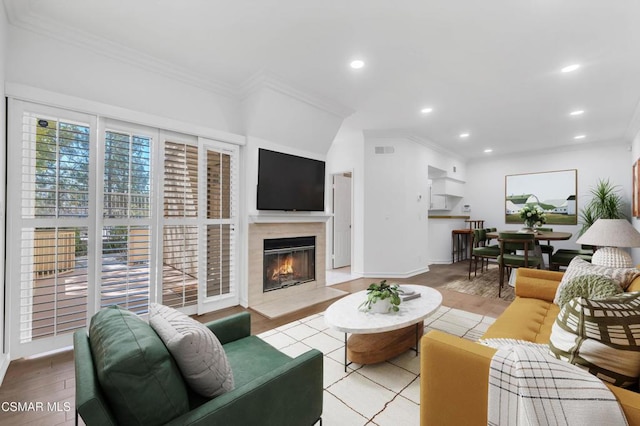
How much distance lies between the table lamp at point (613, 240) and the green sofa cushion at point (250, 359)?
8.77 feet

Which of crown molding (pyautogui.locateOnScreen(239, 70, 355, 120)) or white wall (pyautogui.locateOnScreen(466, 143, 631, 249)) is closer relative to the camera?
crown molding (pyautogui.locateOnScreen(239, 70, 355, 120))

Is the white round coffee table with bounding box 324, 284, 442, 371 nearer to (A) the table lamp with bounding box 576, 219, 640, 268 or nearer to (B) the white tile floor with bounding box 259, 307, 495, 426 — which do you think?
(B) the white tile floor with bounding box 259, 307, 495, 426

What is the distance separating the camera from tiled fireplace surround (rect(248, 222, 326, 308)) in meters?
3.54

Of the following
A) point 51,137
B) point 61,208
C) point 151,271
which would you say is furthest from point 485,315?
point 51,137

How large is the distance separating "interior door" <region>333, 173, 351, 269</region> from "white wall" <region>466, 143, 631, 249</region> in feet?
12.2

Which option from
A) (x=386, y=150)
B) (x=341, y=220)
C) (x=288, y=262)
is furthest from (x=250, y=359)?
(x=341, y=220)

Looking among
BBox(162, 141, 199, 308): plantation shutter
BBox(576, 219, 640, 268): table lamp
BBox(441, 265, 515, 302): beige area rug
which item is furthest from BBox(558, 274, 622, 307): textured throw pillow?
BBox(162, 141, 199, 308): plantation shutter

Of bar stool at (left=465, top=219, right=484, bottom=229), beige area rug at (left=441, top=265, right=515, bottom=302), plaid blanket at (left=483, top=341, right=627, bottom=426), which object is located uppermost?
bar stool at (left=465, top=219, right=484, bottom=229)

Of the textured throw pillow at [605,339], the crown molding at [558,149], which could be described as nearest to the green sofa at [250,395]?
the textured throw pillow at [605,339]

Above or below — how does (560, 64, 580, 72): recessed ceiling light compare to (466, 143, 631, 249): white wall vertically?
above

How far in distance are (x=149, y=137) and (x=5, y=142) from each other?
102cm

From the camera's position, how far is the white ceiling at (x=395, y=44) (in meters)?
2.15

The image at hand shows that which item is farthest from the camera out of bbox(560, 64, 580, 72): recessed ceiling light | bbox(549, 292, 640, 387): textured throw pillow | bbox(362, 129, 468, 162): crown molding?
bbox(362, 129, 468, 162): crown molding

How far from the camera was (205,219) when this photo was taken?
3.29 meters
